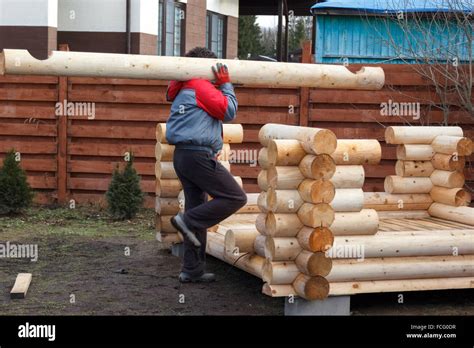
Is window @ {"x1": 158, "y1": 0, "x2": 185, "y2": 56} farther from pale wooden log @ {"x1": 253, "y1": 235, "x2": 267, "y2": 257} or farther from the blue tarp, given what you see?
pale wooden log @ {"x1": 253, "y1": 235, "x2": 267, "y2": 257}

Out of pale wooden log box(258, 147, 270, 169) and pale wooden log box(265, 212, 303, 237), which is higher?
pale wooden log box(258, 147, 270, 169)

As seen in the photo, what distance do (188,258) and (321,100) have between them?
16.2 feet

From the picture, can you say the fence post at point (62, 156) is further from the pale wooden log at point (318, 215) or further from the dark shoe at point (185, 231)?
the pale wooden log at point (318, 215)

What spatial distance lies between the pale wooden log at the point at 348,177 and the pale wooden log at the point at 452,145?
196 centimetres

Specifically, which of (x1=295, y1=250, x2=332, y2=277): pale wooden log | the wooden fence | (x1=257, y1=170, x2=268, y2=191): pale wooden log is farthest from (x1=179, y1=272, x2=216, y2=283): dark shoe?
the wooden fence

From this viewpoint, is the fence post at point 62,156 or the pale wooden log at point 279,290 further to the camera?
the fence post at point 62,156

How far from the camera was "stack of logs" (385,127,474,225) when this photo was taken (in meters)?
8.73

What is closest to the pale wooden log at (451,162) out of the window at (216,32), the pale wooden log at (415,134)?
the pale wooden log at (415,134)

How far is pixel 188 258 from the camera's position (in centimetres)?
790

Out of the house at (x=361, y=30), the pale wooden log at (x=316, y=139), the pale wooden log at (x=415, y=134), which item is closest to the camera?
the pale wooden log at (x=316, y=139)

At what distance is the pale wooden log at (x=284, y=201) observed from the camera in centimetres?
668

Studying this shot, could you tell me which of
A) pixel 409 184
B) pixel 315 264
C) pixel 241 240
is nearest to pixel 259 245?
pixel 241 240

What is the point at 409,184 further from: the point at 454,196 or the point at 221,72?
the point at 221,72

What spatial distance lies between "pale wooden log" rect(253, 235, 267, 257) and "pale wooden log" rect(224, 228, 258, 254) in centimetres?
5
